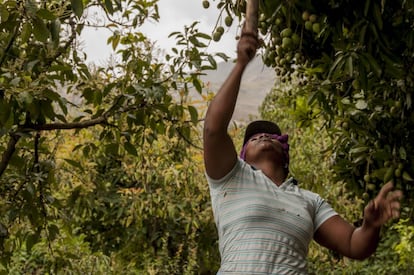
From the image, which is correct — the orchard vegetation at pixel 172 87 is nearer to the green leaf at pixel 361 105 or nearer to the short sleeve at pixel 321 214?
the green leaf at pixel 361 105

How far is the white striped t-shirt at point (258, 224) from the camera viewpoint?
1607mm

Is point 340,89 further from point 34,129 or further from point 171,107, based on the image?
point 34,129

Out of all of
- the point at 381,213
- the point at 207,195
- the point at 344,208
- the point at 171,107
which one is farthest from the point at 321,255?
the point at 381,213

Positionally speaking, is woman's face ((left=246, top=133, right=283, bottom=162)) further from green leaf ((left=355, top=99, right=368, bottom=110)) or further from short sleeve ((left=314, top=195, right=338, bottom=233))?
green leaf ((left=355, top=99, right=368, bottom=110))

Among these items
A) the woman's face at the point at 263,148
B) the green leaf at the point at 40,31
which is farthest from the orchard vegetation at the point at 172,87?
the woman's face at the point at 263,148

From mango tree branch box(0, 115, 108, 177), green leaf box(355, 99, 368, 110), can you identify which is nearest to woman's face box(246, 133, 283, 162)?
green leaf box(355, 99, 368, 110)

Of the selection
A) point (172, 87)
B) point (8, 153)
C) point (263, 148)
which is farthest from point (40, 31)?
point (172, 87)

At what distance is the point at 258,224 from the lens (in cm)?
164

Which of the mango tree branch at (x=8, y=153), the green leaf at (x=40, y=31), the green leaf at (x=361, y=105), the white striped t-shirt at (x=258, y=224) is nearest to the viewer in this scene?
the white striped t-shirt at (x=258, y=224)

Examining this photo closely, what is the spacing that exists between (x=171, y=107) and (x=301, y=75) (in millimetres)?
681

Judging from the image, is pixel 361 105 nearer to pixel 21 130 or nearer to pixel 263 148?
pixel 263 148

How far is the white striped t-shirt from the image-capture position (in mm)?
1607

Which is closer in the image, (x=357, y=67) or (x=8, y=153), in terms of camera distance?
(x=357, y=67)

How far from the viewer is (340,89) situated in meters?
2.54
